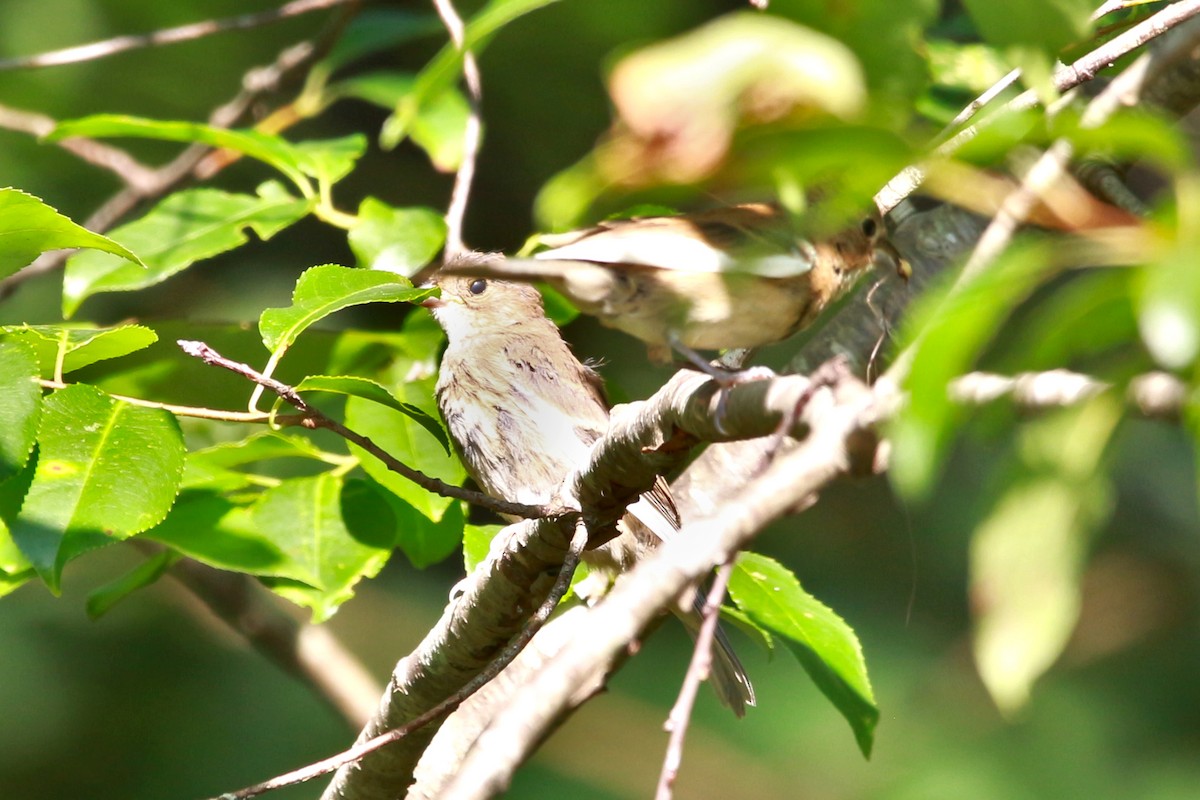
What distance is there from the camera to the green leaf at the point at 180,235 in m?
2.27

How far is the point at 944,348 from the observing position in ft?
2.46

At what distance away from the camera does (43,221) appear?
1.75 m

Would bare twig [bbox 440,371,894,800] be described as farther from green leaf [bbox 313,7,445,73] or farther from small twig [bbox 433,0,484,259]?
green leaf [bbox 313,7,445,73]

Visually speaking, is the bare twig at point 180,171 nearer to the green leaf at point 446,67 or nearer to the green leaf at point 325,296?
the green leaf at point 325,296

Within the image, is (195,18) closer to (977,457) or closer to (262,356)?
(262,356)

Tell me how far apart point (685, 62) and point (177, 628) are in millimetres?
4672

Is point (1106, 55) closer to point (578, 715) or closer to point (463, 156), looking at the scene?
Result: point (463, 156)

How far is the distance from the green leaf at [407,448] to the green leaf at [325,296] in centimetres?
28

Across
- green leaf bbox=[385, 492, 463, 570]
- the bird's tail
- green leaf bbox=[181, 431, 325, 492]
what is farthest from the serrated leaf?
the bird's tail

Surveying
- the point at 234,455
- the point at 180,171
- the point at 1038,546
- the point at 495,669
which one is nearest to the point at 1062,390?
the point at 1038,546

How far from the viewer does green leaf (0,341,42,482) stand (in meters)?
1.58

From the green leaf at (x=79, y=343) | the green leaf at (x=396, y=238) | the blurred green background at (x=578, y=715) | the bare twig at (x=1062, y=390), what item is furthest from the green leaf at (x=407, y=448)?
the blurred green background at (x=578, y=715)

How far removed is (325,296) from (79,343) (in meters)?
0.41

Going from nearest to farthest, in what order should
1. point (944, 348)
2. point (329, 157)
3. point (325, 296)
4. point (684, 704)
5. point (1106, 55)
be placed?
point (944, 348) → point (684, 704) → point (1106, 55) → point (325, 296) → point (329, 157)
